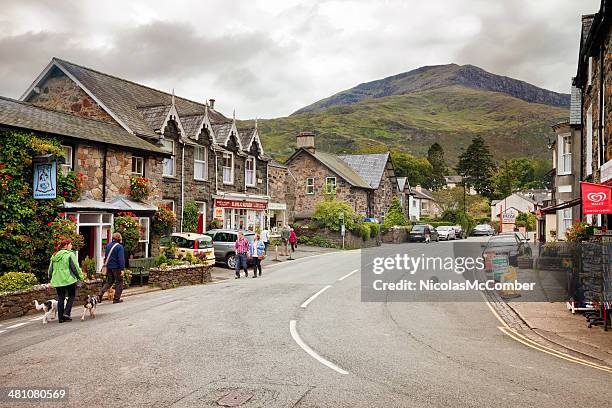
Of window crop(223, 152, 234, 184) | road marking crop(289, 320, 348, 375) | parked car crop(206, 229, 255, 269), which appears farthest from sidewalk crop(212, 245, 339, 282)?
road marking crop(289, 320, 348, 375)

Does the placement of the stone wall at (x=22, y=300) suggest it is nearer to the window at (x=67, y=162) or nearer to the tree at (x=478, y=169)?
the window at (x=67, y=162)

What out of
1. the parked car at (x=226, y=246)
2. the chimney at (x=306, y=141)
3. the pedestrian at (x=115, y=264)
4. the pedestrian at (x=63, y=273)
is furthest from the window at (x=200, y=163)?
the chimney at (x=306, y=141)

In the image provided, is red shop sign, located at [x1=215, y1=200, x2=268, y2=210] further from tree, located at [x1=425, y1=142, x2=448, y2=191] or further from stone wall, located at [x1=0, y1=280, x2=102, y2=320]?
tree, located at [x1=425, y1=142, x2=448, y2=191]

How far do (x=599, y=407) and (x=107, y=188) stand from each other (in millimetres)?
18370

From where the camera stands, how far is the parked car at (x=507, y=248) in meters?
20.6

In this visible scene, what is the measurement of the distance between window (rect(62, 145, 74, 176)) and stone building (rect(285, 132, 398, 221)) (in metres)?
33.7

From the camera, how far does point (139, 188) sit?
72.8ft

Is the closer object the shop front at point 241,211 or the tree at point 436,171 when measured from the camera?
the shop front at point 241,211

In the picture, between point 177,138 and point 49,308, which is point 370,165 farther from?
point 49,308

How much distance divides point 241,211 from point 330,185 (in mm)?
19423

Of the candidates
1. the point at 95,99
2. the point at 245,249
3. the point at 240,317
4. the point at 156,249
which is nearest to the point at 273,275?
the point at 245,249

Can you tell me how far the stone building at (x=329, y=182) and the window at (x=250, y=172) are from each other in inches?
600

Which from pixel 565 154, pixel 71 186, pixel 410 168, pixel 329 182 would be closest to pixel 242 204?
pixel 71 186

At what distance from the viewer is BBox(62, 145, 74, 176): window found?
63.1 feet
